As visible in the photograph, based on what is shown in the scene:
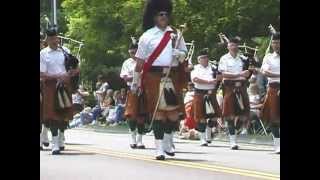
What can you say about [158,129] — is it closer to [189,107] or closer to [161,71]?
[189,107]

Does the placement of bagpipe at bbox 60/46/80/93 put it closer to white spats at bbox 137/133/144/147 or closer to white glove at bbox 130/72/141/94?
white glove at bbox 130/72/141/94

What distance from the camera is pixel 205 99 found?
3.98m

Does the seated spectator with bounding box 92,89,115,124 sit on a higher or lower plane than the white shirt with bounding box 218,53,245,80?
lower

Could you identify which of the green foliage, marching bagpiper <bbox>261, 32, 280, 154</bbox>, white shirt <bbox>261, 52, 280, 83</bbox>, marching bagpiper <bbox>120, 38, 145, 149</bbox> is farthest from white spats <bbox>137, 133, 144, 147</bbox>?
white shirt <bbox>261, 52, 280, 83</bbox>

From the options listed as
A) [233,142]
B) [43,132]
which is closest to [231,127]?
[233,142]

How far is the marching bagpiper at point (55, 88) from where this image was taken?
158 inches

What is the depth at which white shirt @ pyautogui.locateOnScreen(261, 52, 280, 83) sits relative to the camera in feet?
12.3

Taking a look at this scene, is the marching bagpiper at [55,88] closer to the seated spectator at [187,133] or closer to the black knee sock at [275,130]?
the seated spectator at [187,133]

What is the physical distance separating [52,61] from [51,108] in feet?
1.11

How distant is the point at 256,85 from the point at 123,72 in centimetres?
94

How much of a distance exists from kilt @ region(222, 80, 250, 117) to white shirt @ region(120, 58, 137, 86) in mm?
657

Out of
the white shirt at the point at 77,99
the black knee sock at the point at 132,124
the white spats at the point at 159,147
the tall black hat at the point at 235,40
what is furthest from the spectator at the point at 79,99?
the tall black hat at the point at 235,40

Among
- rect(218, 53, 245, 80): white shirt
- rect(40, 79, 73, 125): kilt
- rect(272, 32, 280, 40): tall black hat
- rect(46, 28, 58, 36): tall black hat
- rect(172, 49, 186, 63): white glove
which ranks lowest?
rect(40, 79, 73, 125): kilt
